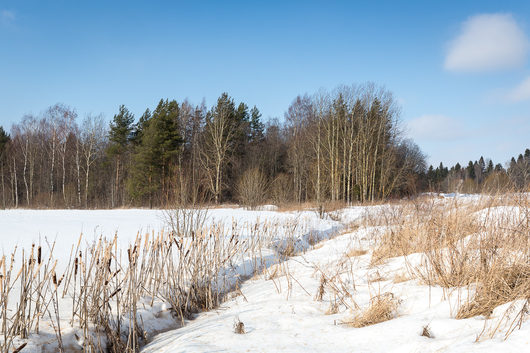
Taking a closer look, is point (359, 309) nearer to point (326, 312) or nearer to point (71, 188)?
point (326, 312)

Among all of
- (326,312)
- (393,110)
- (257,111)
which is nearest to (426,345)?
(326,312)

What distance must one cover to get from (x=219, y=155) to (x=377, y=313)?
2224 centimetres

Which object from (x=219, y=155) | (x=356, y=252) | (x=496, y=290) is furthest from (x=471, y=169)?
(x=496, y=290)

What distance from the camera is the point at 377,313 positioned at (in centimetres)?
253

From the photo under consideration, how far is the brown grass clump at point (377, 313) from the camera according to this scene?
2.52m

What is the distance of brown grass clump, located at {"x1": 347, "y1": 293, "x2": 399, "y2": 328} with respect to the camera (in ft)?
8.25

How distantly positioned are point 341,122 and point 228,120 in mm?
10146

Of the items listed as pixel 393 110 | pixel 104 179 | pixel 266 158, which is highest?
pixel 393 110

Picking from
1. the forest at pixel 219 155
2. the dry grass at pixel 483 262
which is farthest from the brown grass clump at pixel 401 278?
the forest at pixel 219 155

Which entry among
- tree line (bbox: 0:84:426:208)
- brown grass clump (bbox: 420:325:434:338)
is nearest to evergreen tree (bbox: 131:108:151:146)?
tree line (bbox: 0:84:426:208)

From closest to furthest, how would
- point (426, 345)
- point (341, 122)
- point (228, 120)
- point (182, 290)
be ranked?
point (426, 345) → point (182, 290) → point (341, 122) → point (228, 120)

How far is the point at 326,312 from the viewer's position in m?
2.90

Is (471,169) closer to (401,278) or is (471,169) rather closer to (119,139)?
(119,139)

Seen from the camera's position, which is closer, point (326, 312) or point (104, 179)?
point (326, 312)
